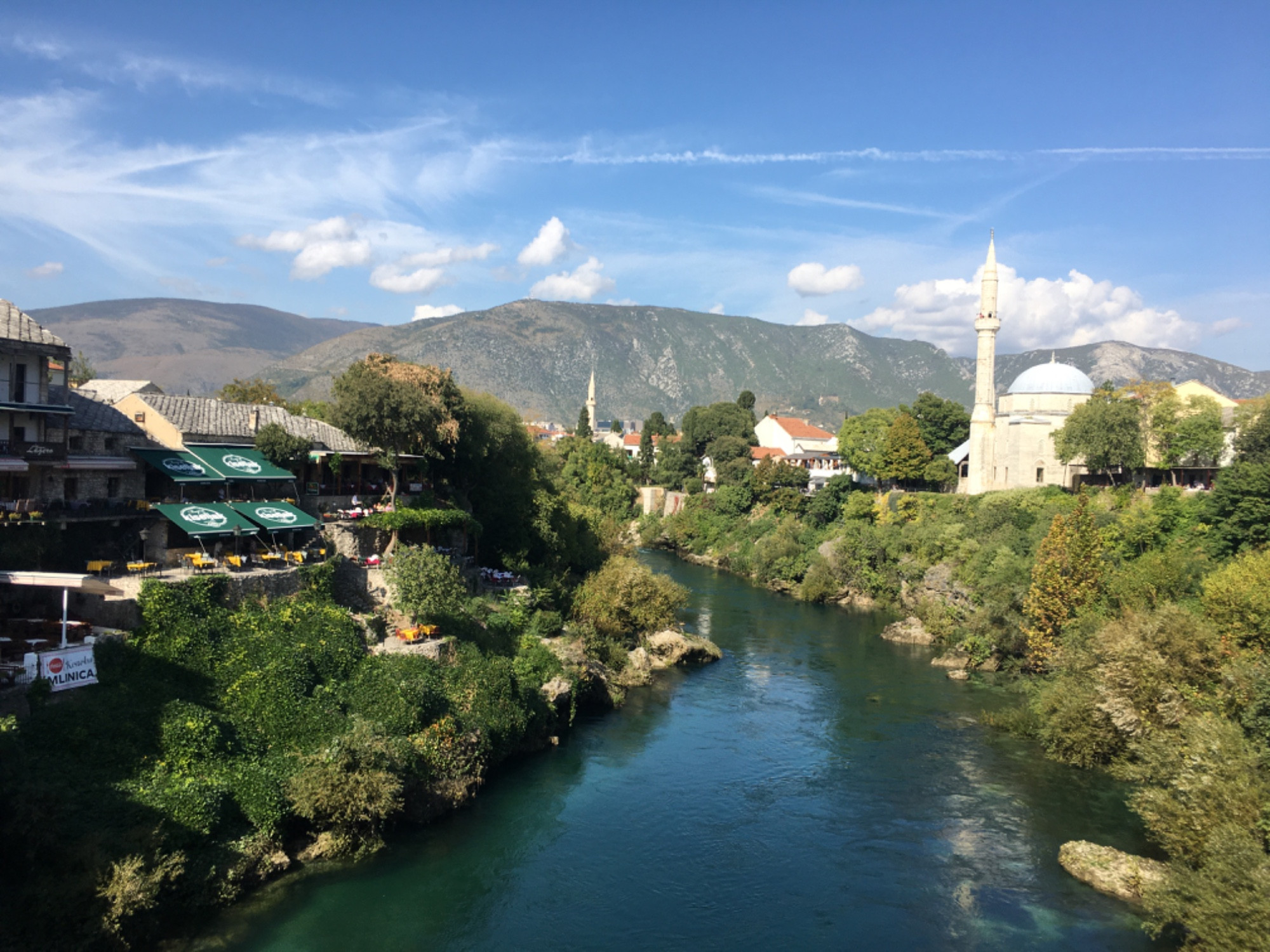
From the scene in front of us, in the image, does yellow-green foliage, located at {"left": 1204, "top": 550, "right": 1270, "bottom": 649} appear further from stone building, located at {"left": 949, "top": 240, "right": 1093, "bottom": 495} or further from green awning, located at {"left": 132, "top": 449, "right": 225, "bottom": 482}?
green awning, located at {"left": 132, "top": 449, "right": 225, "bottom": 482}

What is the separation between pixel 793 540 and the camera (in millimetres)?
63719

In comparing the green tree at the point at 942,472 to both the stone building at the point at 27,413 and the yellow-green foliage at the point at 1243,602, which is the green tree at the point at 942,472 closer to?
the yellow-green foliage at the point at 1243,602

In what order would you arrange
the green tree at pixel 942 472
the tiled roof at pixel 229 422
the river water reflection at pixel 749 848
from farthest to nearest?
the green tree at pixel 942 472 → the tiled roof at pixel 229 422 → the river water reflection at pixel 749 848

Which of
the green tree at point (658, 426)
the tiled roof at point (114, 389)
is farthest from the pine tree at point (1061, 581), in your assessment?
the green tree at point (658, 426)

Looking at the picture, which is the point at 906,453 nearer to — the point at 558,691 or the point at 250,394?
the point at 558,691

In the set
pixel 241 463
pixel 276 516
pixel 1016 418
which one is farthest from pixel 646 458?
pixel 276 516

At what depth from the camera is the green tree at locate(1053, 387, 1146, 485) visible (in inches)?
1919

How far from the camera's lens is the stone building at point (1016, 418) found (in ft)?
185

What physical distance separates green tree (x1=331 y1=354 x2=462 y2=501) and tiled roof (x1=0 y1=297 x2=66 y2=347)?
1032cm

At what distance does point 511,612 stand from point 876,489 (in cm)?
4403

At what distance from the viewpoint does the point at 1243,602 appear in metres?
26.2

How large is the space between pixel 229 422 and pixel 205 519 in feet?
24.6

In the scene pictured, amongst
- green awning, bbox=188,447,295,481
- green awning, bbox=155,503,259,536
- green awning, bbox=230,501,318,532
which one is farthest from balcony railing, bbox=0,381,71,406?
green awning, bbox=230,501,318,532

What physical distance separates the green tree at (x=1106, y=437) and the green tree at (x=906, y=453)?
14768mm
